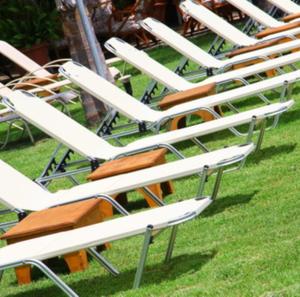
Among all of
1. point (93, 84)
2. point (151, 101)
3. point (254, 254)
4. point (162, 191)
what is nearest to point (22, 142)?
point (151, 101)

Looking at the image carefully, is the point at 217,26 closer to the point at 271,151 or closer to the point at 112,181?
the point at 271,151

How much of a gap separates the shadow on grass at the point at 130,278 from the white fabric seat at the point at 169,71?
4.43 m

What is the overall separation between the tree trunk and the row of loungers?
2.90 feet

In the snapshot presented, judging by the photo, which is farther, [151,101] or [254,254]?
[151,101]

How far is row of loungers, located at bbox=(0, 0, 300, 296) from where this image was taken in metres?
5.67

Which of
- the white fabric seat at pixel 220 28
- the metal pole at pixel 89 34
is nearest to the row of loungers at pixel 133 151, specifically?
the metal pole at pixel 89 34

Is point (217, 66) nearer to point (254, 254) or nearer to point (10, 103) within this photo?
point (10, 103)

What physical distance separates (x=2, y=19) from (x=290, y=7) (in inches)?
235

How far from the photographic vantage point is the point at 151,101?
11.6 metres

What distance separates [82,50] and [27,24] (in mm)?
6351

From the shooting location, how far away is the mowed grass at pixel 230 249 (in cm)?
546

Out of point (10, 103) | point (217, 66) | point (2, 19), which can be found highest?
point (10, 103)

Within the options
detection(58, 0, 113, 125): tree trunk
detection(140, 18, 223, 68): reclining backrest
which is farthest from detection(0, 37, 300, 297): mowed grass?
detection(58, 0, 113, 125): tree trunk

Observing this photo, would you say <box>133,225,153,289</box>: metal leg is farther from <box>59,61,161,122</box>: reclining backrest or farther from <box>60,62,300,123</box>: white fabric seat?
<box>59,61,161,122</box>: reclining backrest
